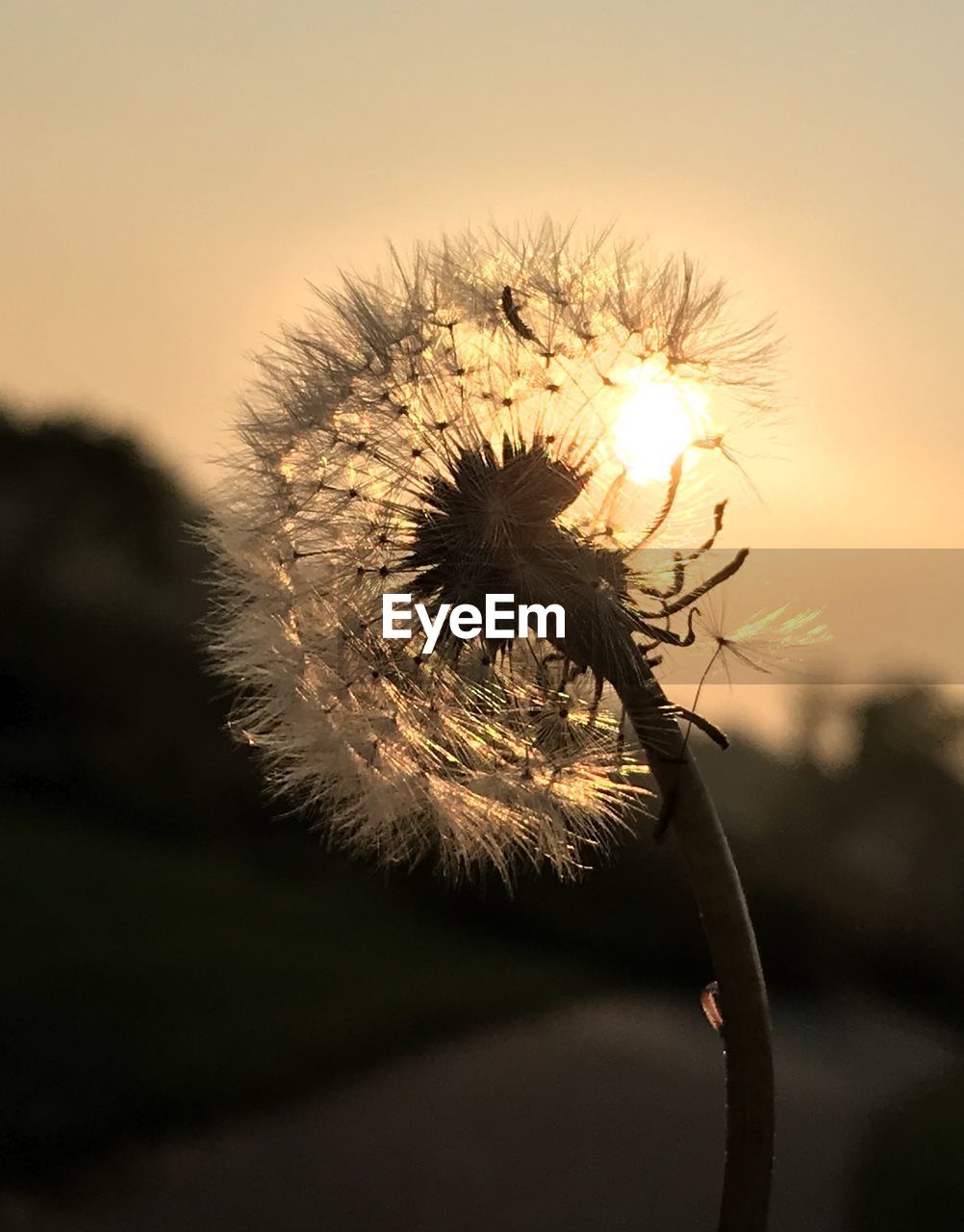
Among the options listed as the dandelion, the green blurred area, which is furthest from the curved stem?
the green blurred area

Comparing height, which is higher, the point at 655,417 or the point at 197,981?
the point at 655,417

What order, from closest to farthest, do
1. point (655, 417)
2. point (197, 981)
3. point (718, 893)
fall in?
1. point (718, 893)
2. point (655, 417)
3. point (197, 981)

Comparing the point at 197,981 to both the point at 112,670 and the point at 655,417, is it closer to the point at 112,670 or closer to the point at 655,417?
the point at 112,670

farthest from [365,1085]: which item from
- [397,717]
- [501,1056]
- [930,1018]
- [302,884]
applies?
[397,717]

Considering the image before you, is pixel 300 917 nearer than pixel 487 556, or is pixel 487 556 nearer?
pixel 487 556

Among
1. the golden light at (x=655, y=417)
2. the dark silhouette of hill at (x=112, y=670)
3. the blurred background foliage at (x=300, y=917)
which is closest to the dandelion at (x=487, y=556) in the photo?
the golden light at (x=655, y=417)

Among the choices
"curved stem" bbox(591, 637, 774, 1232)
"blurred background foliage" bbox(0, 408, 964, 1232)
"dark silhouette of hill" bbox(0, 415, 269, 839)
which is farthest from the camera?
"dark silhouette of hill" bbox(0, 415, 269, 839)

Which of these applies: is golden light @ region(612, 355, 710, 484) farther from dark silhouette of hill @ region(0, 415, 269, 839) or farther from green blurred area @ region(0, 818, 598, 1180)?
dark silhouette of hill @ region(0, 415, 269, 839)

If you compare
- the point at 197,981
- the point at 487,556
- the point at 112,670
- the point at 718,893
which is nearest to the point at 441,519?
the point at 487,556
